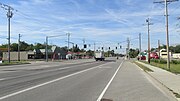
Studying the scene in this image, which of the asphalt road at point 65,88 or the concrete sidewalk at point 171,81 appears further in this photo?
the concrete sidewalk at point 171,81

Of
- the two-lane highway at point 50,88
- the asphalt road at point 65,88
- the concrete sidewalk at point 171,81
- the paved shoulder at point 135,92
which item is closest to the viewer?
the two-lane highway at point 50,88

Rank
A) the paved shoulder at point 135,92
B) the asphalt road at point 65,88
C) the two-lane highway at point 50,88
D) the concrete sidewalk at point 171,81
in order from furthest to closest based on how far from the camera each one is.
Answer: the concrete sidewalk at point 171,81, the paved shoulder at point 135,92, the asphalt road at point 65,88, the two-lane highway at point 50,88

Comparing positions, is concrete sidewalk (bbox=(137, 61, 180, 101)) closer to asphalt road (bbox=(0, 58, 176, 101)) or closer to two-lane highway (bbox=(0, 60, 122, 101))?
asphalt road (bbox=(0, 58, 176, 101))

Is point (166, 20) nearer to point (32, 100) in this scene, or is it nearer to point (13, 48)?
point (32, 100)

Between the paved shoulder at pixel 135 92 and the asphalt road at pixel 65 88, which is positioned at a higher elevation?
the asphalt road at pixel 65 88

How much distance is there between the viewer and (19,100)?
11.5 metres

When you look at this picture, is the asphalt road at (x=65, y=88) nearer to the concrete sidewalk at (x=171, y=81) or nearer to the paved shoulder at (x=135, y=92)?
the paved shoulder at (x=135, y=92)

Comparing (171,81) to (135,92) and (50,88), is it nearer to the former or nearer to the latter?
(135,92)

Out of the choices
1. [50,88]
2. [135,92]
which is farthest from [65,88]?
[135,92]

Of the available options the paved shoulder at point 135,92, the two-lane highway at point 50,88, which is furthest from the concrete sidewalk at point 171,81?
the two-lane highway at point 50,88

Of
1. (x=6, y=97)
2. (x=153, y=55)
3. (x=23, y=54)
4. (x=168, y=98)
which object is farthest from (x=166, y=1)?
(x=23, y=54)

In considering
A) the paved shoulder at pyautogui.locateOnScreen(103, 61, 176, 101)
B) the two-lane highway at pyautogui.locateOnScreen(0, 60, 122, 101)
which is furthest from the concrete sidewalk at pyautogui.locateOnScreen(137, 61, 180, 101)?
the two-lane highway at pyautogui.locateOnScreen(0, 60, 122, 101)

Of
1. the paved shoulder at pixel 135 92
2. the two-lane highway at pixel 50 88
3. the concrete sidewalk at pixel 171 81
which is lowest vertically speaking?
the paved shoulder at pixel 135 92

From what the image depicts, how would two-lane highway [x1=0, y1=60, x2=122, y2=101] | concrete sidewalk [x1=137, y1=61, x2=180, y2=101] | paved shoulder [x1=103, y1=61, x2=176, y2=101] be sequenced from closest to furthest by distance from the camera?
two-lane highway [x1=0, y1=60, x2=122, y2=101] → paved shoulder [x1=103, y1=61, x2=176, y2=101] → concrete sidewalk [x1=137, y1=61, x2=180, y2=101]
